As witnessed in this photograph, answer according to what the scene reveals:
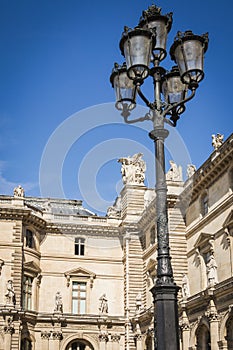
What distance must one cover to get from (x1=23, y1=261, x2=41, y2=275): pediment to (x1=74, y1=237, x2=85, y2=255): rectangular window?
3879 millimetres

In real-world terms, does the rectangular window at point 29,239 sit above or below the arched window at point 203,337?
above

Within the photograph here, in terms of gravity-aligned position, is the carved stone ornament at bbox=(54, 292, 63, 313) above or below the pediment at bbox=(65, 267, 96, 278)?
below

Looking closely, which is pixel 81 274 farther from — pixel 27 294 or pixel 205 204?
pixel 205 204

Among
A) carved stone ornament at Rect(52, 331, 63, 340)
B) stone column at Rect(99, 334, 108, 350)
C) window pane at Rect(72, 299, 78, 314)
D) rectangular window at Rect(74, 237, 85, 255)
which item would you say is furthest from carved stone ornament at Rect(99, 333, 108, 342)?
rectangular window at Rect(74, 237, 85, 255)

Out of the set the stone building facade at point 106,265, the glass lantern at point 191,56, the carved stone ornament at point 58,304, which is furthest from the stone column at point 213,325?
the glass lantern at point 191,56

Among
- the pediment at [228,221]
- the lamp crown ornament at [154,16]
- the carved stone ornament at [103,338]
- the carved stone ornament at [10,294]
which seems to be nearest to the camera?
the lamp crown ornament at [154,16]

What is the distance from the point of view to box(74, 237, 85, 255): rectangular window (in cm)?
4859

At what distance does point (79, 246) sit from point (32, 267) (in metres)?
5.04

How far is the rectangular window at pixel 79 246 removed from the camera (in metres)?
48.6

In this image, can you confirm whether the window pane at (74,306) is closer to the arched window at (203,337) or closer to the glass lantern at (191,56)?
the arched window at (203,337)

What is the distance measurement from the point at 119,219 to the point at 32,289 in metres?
9.81

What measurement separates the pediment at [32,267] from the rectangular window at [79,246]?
12.7 ft

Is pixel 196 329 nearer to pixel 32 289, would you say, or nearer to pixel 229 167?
pixel 229 167

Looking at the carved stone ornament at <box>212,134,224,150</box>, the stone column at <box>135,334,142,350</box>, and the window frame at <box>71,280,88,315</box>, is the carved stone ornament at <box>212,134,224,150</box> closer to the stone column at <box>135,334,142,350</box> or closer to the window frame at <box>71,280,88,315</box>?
the stone column at <box>135,334,142,350</box>
